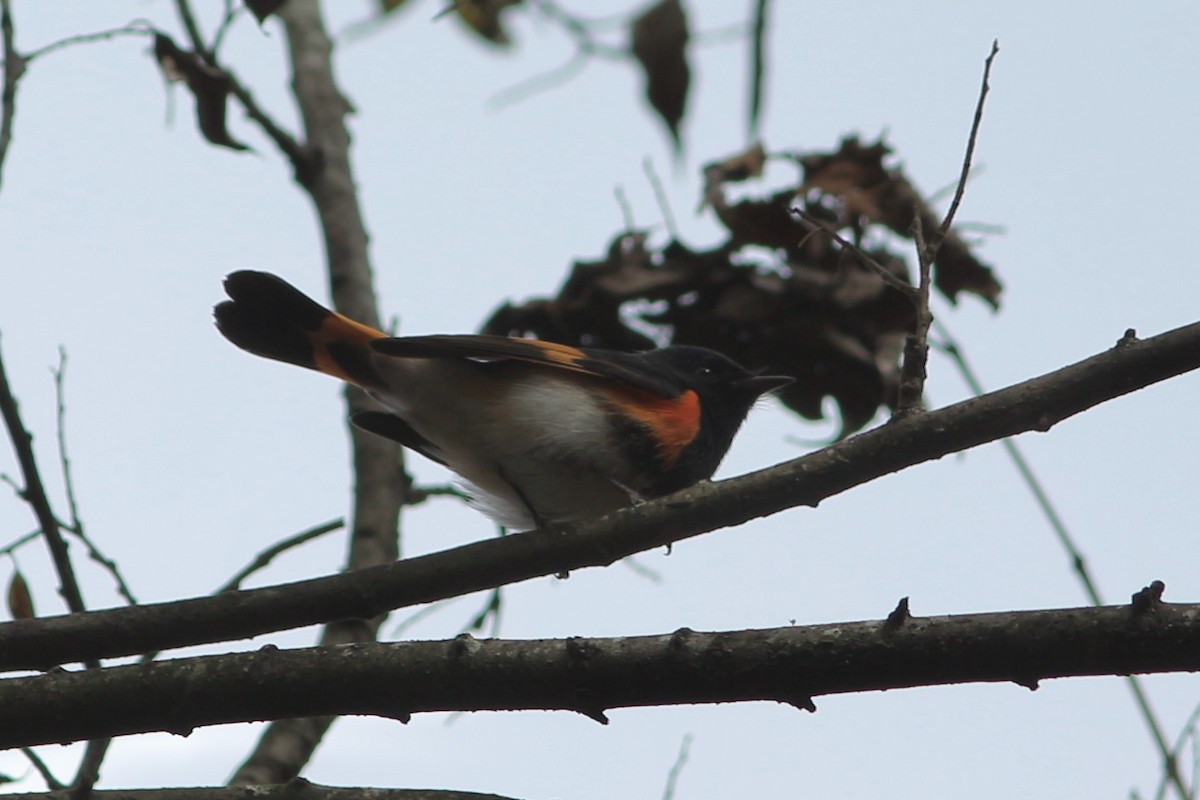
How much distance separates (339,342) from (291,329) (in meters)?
0.16

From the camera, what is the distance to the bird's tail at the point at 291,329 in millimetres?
4301

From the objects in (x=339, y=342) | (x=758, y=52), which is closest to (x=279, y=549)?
(x=339, y=342)

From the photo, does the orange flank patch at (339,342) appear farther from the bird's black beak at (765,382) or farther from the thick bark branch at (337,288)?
the bird's black beak at (765,382)

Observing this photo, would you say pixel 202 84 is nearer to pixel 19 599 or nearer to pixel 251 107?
pixel 251 107

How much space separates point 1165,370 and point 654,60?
1.28 m

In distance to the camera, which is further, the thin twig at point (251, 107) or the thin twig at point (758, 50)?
the thin twig at point (251, 107)

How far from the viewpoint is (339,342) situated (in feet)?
14.5

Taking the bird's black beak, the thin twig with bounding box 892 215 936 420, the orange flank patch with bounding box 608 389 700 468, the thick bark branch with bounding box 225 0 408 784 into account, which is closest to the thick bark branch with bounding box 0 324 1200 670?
the thin twig with bounding box 892 215 936 420

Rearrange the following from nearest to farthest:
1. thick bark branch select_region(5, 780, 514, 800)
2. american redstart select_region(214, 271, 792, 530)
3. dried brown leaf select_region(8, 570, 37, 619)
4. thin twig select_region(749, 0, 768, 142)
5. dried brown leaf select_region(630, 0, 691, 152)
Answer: thin twig select_region(749, 0, 768, 142) → dried brown leaf select_region(630, 0, 691, 152) → thick bark branch select_region(5, 780, 514, 800) → dried brown leaf select_region(8, 570, 37, 619) → american redstart select_region(214, 271, 792, 530)

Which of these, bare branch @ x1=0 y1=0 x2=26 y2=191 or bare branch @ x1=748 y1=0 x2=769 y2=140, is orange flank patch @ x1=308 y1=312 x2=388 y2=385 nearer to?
bare branch @ x1=0 y1=0 x2=26 y2=191

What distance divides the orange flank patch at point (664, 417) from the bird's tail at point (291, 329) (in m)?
0.82

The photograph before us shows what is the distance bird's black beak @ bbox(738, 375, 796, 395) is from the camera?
4.62 meters

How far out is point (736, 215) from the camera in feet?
15.4

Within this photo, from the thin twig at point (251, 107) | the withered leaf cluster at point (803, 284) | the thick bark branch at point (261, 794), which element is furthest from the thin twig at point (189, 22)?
the thick bark branch at point (261, 794)
